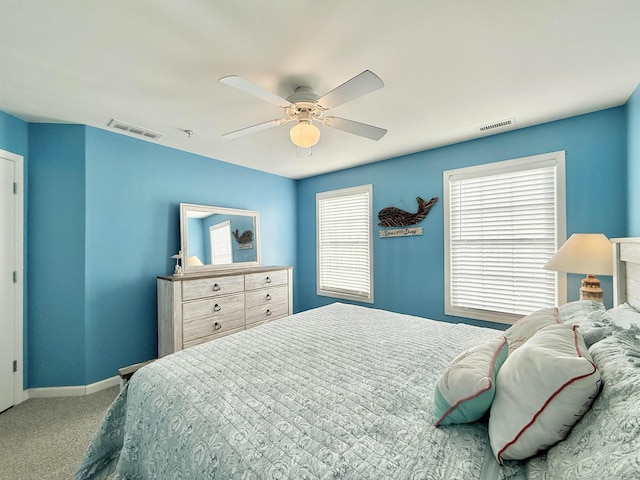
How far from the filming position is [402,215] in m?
3.58

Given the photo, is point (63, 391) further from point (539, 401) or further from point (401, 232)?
point (401, 232)

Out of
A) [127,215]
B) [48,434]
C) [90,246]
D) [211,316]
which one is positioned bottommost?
[48,434]

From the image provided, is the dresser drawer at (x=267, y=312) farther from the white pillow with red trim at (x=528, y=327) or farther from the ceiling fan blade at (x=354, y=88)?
the white pillow with red trim at (x=528, y=327)

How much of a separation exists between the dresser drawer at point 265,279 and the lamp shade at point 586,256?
2.88 metres

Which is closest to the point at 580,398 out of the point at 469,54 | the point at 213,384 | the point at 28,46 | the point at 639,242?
the point at 213,384

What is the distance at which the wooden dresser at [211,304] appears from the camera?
2.80 m

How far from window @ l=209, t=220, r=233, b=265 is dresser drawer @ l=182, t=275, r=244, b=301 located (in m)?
0.47

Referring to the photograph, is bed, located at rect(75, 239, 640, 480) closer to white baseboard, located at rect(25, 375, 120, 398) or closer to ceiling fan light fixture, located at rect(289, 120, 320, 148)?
ceiling fan light fixture, located at rect(289, 120, 320, 148)

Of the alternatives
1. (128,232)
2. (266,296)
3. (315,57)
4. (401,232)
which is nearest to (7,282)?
(128,232)

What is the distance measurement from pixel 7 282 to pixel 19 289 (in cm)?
11

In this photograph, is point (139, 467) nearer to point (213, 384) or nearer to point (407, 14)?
point (213, 384)

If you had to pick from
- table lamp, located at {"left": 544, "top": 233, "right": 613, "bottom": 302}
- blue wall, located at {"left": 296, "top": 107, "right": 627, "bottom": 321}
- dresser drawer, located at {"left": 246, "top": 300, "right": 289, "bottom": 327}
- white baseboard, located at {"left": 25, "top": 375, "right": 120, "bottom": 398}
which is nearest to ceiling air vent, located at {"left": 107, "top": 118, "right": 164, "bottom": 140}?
dresser drawer, located at {"left": 246, "top": 300, "right": 289, "bottom": 327}

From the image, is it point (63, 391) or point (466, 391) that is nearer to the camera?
point (466, 391)

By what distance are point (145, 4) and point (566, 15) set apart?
80.5 inches
